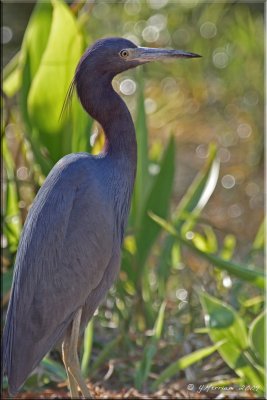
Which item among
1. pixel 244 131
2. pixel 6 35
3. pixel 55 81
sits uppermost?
pixel 6 35

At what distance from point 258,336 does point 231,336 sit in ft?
0.33

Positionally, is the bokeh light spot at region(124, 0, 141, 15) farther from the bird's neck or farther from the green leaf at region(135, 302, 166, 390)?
the bird's neck

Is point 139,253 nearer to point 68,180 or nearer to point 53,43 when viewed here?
point 53,43

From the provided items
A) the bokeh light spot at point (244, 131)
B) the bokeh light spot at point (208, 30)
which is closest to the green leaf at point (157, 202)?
the bokeh light spot at point (244, 131)

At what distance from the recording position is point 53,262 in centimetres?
263

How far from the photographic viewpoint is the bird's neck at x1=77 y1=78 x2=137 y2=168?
2.71 m

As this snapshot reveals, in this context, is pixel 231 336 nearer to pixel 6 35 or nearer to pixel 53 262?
pixel 53 262

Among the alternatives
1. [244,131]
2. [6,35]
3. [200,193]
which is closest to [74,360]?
[200,193]

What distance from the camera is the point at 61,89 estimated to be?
3508 millimetres

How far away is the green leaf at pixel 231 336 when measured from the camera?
3.00m

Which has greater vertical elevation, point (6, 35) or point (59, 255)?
point (6, 35)

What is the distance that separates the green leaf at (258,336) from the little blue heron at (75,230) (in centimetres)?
51

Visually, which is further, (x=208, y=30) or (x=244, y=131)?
(x=208, y=30)

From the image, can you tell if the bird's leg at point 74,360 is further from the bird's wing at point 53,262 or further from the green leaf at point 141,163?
the green leaf at point 141,163
